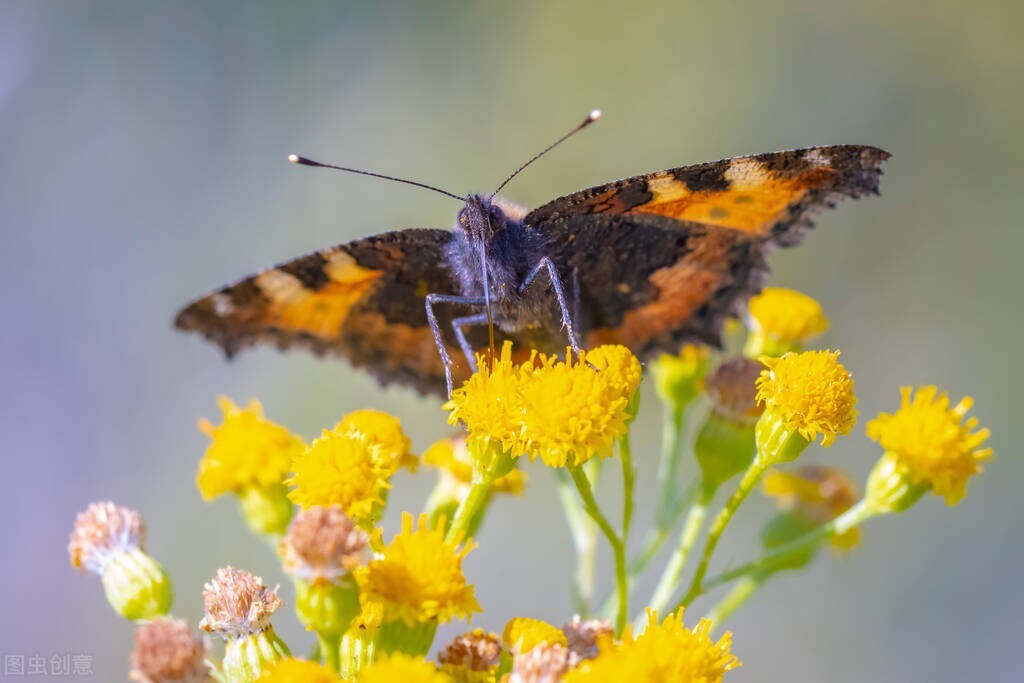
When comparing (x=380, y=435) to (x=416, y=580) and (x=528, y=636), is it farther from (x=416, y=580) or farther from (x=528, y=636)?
(x=528, y=636)

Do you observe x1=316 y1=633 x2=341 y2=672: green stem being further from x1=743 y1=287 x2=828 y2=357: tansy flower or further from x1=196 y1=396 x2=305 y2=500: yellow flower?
x1=743 y1=287 x2=828 y2=357: tansy flower

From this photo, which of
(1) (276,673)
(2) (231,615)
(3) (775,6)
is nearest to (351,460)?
(2) (231,615)

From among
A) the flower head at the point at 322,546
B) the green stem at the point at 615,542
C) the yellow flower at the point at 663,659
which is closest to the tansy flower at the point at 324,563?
the flower head at the point at 322,546

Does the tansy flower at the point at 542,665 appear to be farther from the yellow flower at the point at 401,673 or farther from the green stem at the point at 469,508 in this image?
the green stem at the point at 469,508

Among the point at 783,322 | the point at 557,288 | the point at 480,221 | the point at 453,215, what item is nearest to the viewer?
the point at 557,288

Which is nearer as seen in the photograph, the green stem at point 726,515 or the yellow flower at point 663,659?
the yellow flower at point 663,659

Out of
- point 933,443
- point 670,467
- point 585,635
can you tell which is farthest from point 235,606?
point 933,443
